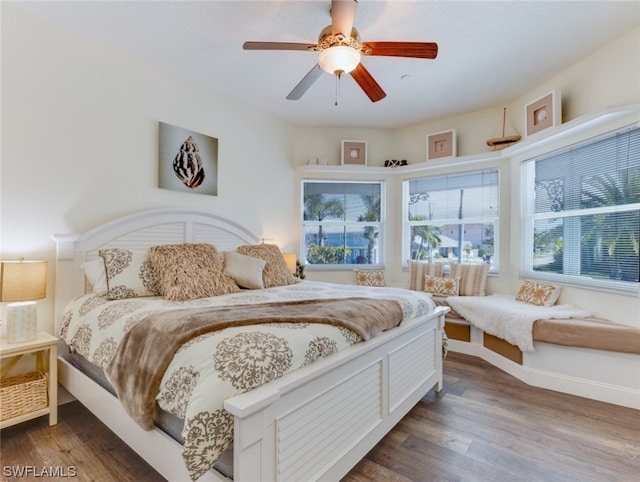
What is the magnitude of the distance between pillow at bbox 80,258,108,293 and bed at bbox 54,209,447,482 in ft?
0.26

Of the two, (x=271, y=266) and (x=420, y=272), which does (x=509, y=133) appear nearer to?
(x=420, y=272)

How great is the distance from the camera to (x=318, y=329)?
5.03 feet

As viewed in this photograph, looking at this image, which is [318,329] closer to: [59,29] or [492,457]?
[492,457]

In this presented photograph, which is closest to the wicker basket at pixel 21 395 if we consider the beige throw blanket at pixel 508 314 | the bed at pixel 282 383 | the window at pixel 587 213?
the bed at pixel 282 383

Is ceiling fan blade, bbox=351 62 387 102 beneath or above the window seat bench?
above

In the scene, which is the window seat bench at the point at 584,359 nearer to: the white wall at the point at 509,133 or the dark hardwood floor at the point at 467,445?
the dark hardwood floor at the point at 467,445

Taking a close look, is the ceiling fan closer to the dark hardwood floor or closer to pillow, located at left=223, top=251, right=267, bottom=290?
pillow, located at left=223, top=251, right=267, bottom=290

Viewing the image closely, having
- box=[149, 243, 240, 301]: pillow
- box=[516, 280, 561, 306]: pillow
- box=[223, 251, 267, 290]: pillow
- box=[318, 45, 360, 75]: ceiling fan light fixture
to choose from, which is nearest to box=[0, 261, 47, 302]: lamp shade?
box=[149, 243, 240, 301]: pillow

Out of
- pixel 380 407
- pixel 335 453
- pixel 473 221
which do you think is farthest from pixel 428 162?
pixel 335 453

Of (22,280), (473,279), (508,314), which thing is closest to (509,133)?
(473,279)

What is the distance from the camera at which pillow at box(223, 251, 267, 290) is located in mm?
2723

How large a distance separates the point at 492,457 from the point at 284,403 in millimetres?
1361

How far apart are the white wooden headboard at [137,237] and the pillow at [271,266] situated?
1.58 ft

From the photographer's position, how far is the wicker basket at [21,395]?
6.31 feet
